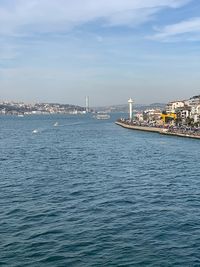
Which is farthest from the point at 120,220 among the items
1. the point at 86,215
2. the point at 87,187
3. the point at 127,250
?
the point at 87,187

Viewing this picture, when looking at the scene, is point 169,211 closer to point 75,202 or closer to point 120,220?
point 120,220

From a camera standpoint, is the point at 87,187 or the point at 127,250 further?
the point at 87,187

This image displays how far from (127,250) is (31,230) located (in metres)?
3.45

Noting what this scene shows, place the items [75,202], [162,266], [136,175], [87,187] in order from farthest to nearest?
[136,175] → [87,187] → [75,202] → [162,266]

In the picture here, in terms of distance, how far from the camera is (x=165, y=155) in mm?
36219

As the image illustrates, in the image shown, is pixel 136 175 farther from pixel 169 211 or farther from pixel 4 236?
pixel 4 236

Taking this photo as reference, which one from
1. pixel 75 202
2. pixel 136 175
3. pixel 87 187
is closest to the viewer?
pixel 75 202

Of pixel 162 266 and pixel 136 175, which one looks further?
pixel 136 175

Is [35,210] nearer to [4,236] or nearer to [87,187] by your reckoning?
[4,236]

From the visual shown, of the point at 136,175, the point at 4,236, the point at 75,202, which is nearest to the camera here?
Answer: the point at 4,236

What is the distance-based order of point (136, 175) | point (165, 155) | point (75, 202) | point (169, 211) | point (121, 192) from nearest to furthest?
point (169, 211)
point (75, 202)
point (121, 192)
point (136, 175)
point (165, 155)

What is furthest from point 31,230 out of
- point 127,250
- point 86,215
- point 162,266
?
point 162,266

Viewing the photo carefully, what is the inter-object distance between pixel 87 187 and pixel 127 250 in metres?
8.99

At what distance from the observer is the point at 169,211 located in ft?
54.5
